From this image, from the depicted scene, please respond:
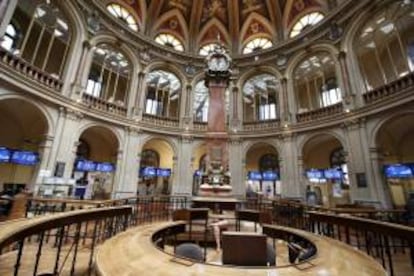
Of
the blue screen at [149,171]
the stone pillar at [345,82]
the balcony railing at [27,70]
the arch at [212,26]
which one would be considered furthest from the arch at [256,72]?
the balcony railing at [27,70]

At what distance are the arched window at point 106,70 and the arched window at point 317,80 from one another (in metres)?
12.6

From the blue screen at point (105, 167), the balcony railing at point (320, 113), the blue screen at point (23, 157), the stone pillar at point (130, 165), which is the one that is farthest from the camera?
the blue screen at point (105, 167)

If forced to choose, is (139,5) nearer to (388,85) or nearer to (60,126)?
(60,126)

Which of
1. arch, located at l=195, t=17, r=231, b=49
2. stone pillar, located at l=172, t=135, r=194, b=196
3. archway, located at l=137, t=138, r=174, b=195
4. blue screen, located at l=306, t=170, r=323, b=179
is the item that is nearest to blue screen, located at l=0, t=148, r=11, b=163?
archway, located at l=137, t=138, r=174, b=195

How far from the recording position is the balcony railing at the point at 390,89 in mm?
9242

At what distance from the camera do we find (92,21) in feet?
41.1

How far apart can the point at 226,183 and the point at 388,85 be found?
9.15 m

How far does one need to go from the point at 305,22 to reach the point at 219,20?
7.19 m

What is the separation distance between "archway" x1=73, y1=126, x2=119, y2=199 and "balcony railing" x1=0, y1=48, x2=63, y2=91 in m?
3.72

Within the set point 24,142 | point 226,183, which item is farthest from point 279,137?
point 24,142

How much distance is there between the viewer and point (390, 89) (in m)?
9.93

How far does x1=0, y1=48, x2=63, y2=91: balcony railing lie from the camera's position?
834cm

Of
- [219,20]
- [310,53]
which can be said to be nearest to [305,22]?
[310,53]

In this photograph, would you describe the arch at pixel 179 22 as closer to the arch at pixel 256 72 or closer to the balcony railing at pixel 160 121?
the arch at pixel 256 72
